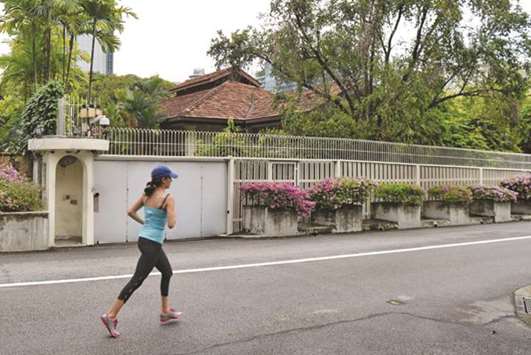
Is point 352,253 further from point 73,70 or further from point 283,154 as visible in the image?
point 73,70

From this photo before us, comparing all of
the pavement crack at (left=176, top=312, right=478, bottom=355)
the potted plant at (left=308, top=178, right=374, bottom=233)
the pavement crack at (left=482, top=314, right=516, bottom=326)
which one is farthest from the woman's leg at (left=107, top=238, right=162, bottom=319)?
the potted plant at (left=308, top=178, right=374, bottom=233)

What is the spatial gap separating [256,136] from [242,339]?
368 inches

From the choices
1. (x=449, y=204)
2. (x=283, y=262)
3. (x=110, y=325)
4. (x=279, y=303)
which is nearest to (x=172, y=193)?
(x=283, y=262)

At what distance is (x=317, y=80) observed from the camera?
19.8 metres

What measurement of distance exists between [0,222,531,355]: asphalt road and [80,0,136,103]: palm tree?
8187mm

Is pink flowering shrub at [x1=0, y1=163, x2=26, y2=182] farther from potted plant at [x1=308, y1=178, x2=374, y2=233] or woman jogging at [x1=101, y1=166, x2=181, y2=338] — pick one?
potted plant at [x1=308, y1=178, x2=374, y2=233]

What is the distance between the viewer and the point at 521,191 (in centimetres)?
2036

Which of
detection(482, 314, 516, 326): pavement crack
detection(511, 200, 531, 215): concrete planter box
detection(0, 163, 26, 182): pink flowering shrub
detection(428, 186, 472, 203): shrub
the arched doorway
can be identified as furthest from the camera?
detection(511, 200, 531, 215): concrete planter box

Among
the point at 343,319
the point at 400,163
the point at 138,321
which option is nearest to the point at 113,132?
the point at 138,321

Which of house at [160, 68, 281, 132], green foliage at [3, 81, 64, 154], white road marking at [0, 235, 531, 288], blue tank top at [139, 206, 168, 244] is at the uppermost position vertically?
house at [160, 68, 281, 132]

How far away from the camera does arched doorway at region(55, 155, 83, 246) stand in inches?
480

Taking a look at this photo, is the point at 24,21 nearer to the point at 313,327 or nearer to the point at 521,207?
the point at 313,327

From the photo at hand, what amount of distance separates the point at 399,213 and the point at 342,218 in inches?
92.3

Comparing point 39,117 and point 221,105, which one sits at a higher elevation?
point 221,105
